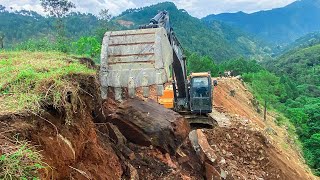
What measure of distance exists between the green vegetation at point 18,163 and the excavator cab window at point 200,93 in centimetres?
1193

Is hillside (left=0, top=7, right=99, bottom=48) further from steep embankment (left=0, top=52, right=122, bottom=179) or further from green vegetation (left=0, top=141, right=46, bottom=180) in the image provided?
green vegetation (left=0, top=141, right=46, bottom=180)

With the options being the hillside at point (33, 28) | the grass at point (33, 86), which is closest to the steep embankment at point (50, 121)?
the grass at point (33, 86)

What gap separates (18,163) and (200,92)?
1247 centimetres

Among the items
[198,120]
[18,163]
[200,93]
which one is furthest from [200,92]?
[18,163]

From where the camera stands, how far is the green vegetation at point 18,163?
14.0ft

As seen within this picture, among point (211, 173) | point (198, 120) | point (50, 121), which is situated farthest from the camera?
point (198, 120)

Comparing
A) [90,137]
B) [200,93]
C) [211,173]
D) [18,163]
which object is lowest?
[211,173]

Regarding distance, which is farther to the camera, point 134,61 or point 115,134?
point 115,134

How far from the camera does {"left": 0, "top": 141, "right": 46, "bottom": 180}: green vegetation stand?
4.25m

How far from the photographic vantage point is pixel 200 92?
1636 centimetres

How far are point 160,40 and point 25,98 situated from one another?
194 inches

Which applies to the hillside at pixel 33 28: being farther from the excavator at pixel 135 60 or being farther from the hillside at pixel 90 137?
the excavator at pixel 135 60

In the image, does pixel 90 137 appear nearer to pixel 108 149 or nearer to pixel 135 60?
pixel 108 149

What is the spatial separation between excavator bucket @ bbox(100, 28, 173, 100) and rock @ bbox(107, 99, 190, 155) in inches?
37.4
